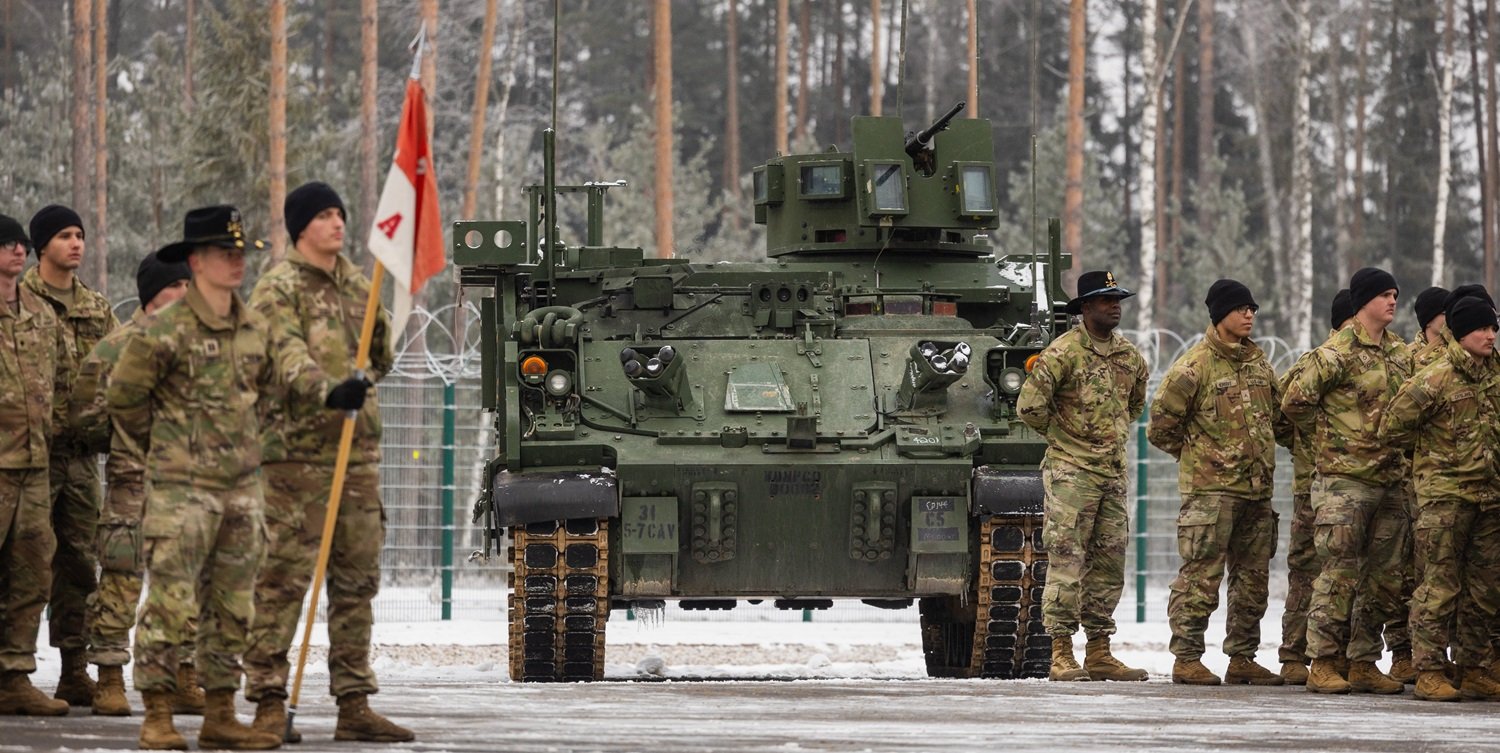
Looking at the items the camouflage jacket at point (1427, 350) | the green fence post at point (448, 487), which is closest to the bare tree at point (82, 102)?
the green fence post at point (448, 487)

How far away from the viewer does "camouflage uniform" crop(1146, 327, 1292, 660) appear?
504 inches

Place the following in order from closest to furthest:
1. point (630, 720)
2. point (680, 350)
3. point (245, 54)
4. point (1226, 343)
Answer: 1. point (630, 720)
2. point (1226, 343)
3. point (680, 350)
4. point (245, 54)

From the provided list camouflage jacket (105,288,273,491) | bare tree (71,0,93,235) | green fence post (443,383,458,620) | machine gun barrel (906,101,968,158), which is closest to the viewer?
camouflage jacket (105,288,273,491)

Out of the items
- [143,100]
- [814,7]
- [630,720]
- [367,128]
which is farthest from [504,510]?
[814,7]

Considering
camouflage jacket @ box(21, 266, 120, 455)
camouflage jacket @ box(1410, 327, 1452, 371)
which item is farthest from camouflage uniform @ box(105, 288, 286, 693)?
camouflage jacket @ box(1410, 327, 1452, 371)

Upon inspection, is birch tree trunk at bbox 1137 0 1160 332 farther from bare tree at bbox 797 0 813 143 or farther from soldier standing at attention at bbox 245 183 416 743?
soldier standing at attention at bbox 245 183 416 743

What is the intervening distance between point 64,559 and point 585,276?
5.62m

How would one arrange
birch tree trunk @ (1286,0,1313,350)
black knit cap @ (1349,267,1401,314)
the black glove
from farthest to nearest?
birch tree trunk @ (1286,0,1313,350)
black knit cap @ (1349,267,1401,314)
the black glove

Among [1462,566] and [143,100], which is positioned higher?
[143,100]

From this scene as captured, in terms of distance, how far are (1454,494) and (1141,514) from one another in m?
10.2

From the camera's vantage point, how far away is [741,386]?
14.8 metres

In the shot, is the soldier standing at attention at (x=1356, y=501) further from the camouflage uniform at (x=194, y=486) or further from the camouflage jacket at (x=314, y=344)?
the camouflage uniform at (x=194, y=486)

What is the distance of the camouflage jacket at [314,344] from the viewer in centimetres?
912

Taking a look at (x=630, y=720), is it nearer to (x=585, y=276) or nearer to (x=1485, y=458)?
(x=1485, y=458)
